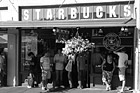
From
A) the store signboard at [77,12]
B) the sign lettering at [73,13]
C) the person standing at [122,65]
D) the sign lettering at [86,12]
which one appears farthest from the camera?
the sign lettering at [73,13]

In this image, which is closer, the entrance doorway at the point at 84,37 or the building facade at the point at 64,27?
the building facade at the point at 64,27

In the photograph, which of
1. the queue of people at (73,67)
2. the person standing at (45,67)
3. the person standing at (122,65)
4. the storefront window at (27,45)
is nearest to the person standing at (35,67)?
the queue of people at (73,67)

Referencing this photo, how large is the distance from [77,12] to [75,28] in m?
0.74

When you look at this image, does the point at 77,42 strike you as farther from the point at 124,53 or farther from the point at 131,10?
the point at 131,10

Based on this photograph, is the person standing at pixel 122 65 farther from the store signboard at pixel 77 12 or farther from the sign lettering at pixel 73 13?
the sign lettering at pixel 73 13

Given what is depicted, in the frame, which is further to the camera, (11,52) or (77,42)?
(11,52)

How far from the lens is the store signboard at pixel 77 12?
442 inches

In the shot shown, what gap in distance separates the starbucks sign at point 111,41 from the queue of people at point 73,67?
31 cm

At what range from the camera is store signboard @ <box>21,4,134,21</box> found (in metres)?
11.2

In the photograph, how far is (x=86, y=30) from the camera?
11.8 meters

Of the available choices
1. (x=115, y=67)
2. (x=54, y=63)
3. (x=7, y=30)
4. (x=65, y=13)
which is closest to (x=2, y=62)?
(x=7, y=30)

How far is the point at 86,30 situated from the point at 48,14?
6.27 feet

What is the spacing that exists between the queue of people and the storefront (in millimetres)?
537

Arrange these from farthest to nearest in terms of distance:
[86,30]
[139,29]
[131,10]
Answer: [86,30]
[131,10]
[139,29]
